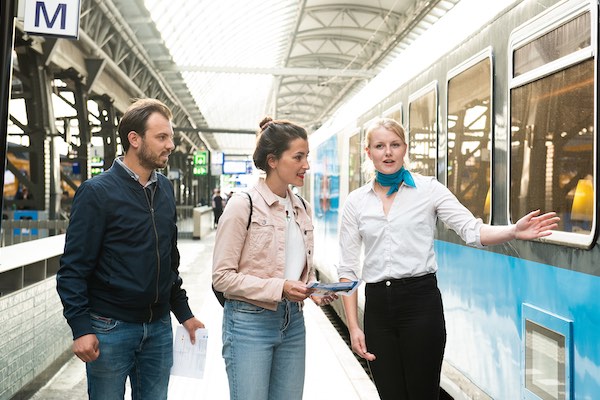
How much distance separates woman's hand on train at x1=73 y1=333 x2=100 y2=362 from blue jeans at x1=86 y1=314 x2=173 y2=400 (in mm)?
90

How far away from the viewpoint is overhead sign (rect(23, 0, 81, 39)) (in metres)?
5.14

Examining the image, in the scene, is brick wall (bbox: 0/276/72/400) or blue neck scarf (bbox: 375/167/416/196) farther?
brick wall (bbox: 0/276/72/400)

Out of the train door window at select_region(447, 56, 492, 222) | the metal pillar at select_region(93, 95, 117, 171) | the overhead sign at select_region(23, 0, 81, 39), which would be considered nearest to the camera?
the train door window at select_region(447, 56, 492, 222)

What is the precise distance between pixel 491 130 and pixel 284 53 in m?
24.9

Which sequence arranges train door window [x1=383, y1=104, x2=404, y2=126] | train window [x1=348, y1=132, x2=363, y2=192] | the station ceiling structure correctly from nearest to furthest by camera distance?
1. train door window [x1=383, y1=104, x2=404, y2=126]
2. train window [x1=348, y1=132, x2=363, y2=192]
3. the station ceiling structure

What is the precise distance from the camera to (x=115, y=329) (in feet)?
8.77

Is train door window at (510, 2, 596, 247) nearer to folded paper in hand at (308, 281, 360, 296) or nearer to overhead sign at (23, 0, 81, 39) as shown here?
folded paper in hand at (308, 281, 360, 296)

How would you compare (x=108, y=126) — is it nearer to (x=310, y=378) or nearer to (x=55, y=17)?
(x=55, y=17)

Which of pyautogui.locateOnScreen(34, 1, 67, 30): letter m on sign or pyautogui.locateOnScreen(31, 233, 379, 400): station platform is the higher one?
pyautogui.locateOnScreen(34, 1, 67, 30): letter m on sign

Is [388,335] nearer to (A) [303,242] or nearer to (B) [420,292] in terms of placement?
(B) [420,292]

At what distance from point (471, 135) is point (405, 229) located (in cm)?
148

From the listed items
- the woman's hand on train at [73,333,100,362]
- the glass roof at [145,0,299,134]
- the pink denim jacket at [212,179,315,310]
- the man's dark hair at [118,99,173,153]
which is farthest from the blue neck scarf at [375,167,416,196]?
the glass roof at [145,0,299,134]

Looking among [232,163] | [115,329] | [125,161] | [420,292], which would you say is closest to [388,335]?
[420,292]

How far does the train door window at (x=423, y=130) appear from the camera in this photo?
195 inches
